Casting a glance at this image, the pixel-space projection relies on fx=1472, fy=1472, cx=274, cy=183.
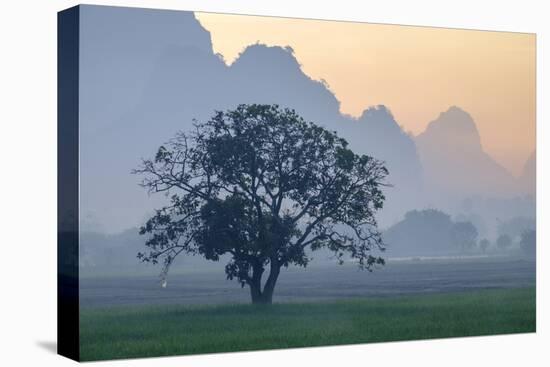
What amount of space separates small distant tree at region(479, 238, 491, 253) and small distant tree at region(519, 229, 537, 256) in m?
0.58

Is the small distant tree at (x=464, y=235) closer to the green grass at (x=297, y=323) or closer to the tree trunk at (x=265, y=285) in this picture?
the green grass at (x=297, y=323)

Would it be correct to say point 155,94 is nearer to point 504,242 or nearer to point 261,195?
point 261,195

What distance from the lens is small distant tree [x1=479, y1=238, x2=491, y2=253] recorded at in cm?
2267

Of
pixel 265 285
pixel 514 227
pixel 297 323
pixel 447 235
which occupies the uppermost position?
pixel 514 227

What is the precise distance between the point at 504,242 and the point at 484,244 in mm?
361

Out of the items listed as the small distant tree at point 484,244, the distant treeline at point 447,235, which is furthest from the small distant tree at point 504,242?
the small distant tree at point 484,244

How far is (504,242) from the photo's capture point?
22891 mm

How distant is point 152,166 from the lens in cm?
2000

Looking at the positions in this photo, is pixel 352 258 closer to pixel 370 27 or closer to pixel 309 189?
pixel 309 189

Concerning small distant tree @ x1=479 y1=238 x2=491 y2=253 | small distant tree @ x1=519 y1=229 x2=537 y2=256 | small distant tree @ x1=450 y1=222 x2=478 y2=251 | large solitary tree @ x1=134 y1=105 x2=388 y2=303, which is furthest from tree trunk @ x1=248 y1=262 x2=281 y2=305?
small distant tree @ x1=519 y1=229 x2=537 y2=256

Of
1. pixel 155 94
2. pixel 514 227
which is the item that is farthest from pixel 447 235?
pixel 155 94

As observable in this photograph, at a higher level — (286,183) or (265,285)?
(286,183)

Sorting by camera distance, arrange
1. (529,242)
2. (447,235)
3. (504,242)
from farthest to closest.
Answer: (529,242) → (504,242) → (447,235)

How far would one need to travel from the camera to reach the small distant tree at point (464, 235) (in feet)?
73.4
